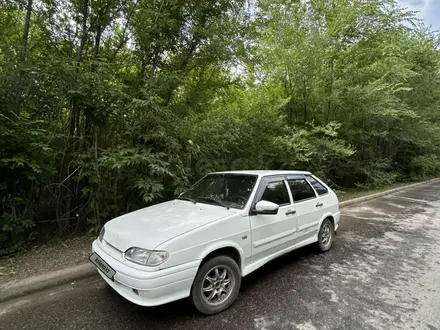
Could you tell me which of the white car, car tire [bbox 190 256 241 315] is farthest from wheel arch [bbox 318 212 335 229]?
car tire [bbox 190 256 241 315]

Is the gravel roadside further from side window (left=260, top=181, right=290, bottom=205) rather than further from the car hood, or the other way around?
side window (left=260, top=181, right=290, bottom=205)

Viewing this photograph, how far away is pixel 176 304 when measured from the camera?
246cm

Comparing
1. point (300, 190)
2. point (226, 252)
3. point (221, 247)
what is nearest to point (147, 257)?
point (221, 247)

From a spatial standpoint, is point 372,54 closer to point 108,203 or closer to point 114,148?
point 114,148

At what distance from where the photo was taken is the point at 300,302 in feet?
8.24

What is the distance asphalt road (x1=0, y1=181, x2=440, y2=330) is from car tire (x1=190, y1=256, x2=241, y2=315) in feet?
0.35

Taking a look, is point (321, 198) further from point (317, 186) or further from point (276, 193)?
point (276, 193)

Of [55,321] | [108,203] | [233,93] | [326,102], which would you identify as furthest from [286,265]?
[326,102]

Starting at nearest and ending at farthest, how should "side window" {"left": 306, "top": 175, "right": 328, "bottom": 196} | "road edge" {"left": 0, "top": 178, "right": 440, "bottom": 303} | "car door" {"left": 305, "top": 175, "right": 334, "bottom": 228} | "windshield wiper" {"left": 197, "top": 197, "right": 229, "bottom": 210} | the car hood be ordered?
the car hood
"road edge" {"left": 0, "top": 178, "right": 440, "bottom": 303}
"windshield wiper" {"left": 197, "top": 197, "right": 229, "bottom": 210}
"car door" {"left": 305, "top": 175, "right": 334, "bottom": 228}
"side window" {"left": 306, "top": 175, "right": 328, "bottom": 196}

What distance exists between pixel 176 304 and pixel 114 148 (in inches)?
113

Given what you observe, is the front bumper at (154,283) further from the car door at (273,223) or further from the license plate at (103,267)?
the car door at (273,223)

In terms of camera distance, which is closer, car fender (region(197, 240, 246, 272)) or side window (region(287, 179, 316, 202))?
car fender (region(197, 240, 246, 272))

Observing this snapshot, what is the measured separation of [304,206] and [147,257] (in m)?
2.34

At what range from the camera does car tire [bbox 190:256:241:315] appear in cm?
221
